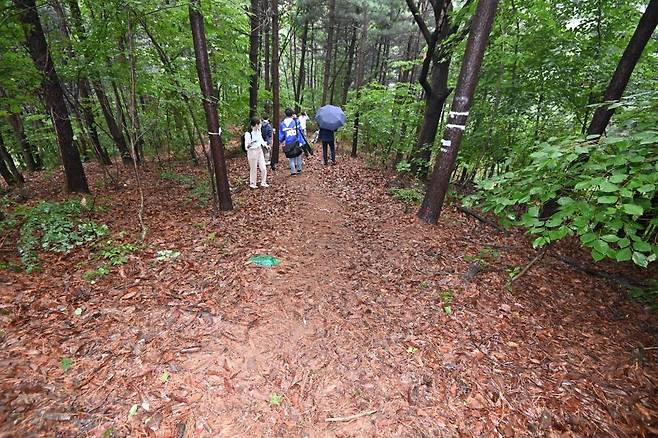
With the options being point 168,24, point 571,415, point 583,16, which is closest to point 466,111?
point 583,16

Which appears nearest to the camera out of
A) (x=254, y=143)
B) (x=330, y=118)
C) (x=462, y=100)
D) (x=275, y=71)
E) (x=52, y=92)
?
(x=462, y=100)

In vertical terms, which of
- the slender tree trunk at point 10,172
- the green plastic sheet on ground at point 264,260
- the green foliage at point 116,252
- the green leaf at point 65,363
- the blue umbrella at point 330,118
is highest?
the blue umbrella at point 330,118

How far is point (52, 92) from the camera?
6.76m

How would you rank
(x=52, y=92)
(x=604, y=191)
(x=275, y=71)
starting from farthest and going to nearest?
(x=275, y=71) → (x=52, y=92) → (x=604, y=191)

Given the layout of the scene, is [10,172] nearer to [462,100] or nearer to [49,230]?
[49,230]

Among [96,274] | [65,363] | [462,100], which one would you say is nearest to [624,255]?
[462,100]

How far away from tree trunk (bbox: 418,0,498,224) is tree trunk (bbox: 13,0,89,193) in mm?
7957

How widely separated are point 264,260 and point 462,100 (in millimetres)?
4503

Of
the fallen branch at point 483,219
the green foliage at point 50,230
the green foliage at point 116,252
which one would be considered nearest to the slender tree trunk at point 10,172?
the green foliage at point 50,230

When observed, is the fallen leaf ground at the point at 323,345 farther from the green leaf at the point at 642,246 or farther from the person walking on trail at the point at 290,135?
the person walking on trail at the point at 290,135

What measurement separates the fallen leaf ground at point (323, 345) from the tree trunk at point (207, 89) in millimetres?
1652

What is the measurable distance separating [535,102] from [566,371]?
602 centimetres

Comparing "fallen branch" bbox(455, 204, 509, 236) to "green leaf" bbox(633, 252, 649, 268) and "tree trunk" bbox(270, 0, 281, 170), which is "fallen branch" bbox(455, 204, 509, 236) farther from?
"tree trunk" bbox(270, 0, 281, 170)

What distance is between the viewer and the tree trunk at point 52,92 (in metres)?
6.16
